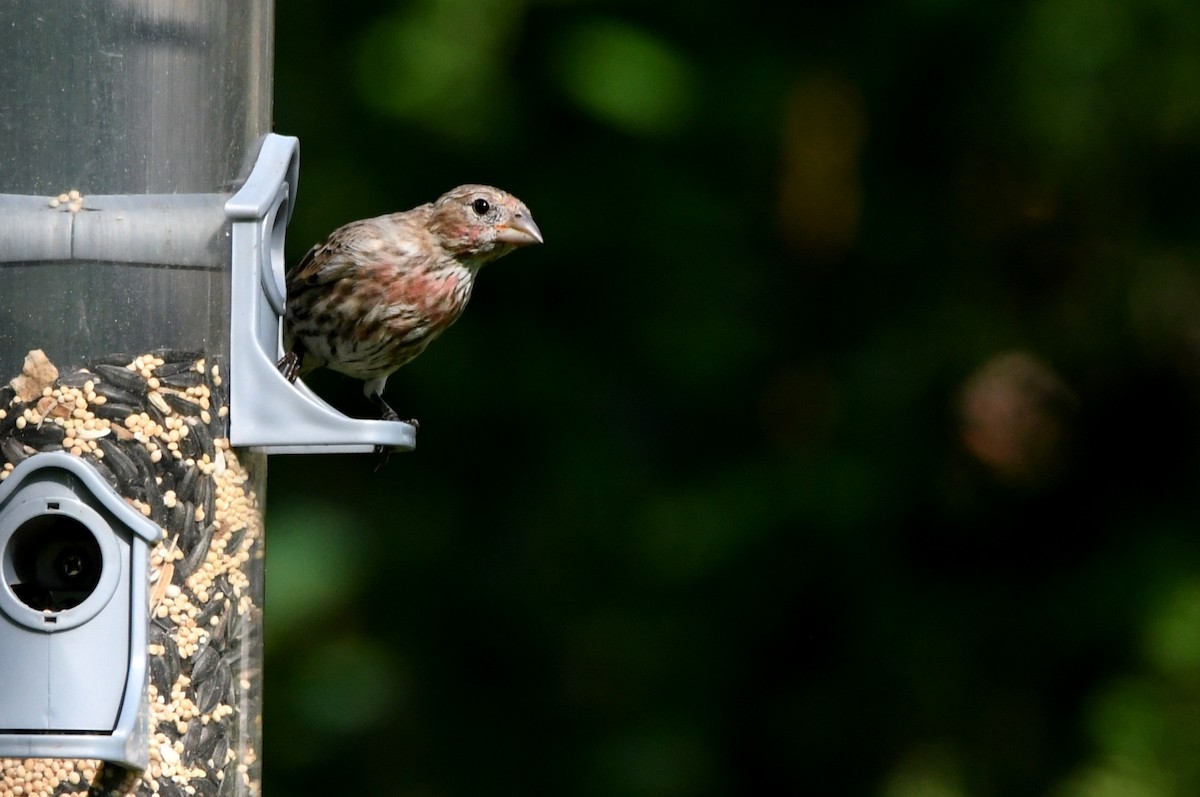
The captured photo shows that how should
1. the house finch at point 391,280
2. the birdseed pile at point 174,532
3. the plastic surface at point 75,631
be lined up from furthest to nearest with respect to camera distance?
the house finch at point 391,280
the birdseed pile at point 174,532
the plastic surface at point 75,631

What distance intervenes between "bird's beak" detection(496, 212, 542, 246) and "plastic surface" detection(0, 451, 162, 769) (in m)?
1.64

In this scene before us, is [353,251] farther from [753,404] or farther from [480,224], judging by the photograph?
[753,404]

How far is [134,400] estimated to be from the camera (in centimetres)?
353

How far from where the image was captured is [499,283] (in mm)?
7211

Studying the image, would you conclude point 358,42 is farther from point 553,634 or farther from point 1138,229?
point 1138,229

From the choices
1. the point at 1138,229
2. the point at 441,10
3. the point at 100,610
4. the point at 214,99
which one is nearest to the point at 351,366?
the point at 214,99

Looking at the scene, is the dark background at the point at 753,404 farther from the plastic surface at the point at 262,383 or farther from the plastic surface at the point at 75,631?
the plastic surface at the point at 75,631

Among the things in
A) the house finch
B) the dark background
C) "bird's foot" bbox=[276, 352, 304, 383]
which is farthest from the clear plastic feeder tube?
the dark background

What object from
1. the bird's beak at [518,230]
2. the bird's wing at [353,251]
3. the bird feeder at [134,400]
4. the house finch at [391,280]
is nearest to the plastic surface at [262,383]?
A: the bird feeder at [134,400]

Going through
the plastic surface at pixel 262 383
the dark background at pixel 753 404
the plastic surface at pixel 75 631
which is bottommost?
the dark background at pixel 753 404

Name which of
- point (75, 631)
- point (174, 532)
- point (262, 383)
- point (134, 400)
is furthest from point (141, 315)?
point (75, 631)

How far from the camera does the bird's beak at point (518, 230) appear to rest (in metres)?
4.75

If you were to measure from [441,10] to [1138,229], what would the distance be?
9.18ft

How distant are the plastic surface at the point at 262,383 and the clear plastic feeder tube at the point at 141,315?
0.03 metres
